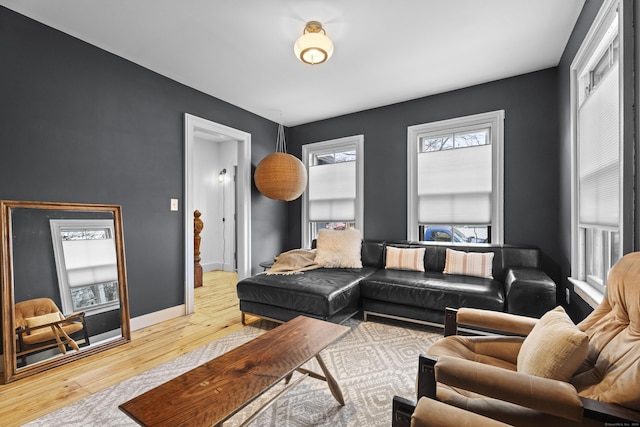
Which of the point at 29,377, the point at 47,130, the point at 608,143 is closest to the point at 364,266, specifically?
the point at 608,143

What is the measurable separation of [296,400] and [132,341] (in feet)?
6.01

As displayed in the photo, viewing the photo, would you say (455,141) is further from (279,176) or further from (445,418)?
(445,418)

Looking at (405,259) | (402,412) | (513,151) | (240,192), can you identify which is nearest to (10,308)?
(240,192)

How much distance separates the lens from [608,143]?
1.82 metres

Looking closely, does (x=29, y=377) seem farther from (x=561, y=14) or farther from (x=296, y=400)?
(x=561, y=14)

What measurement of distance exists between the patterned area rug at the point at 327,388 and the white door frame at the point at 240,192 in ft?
3.79

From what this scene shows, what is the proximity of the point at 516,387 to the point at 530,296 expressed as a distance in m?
1.79

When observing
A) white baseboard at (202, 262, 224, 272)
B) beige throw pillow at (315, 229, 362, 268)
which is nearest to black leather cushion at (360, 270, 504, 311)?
beige throw pillow at (315, 229, 362, 268)

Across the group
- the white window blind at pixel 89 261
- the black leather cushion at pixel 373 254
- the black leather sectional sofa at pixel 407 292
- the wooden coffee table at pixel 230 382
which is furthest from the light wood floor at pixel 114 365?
the black leather cushion at pixel 373 254

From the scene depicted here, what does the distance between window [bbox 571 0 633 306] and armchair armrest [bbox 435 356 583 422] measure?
1.19 m

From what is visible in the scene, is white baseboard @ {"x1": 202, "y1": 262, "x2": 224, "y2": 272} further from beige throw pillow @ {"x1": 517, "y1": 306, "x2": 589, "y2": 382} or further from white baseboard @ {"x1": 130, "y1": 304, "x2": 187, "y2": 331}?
beige throw pillow @ {"x1": 517, "y1": 306, "x2": 589, "y2": 382}

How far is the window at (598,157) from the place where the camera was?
5.58ft

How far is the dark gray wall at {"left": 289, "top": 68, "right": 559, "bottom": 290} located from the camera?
3.13 m

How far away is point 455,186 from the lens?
366 centimetres
